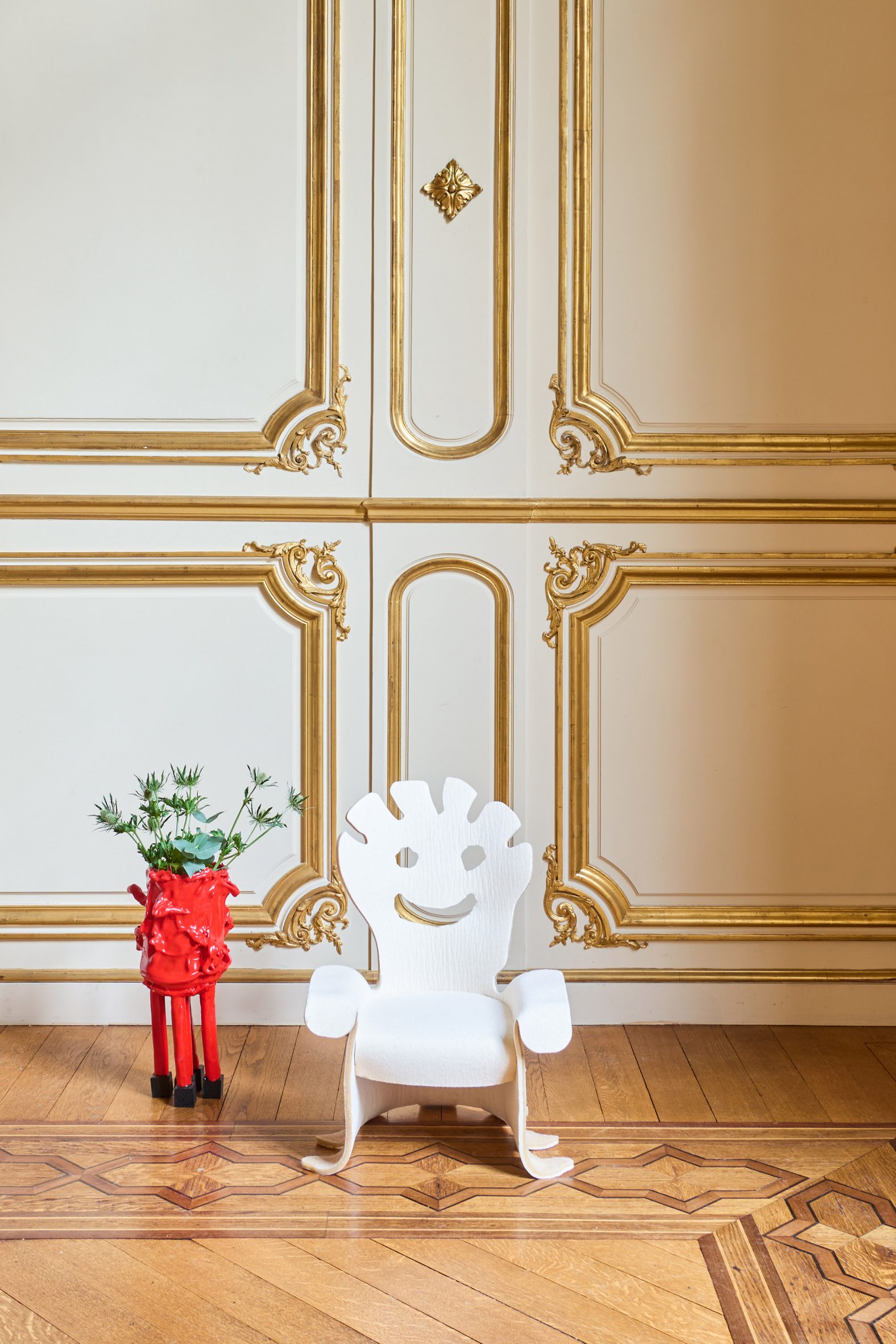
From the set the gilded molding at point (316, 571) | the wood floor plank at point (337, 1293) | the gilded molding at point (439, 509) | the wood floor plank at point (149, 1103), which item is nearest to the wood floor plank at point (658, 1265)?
the wood floor plank at point (337, 1293)

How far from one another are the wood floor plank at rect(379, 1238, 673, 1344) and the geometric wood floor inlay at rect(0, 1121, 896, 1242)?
0.05m

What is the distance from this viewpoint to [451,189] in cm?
265

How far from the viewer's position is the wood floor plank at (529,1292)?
5.16ft

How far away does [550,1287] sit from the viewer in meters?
1.67

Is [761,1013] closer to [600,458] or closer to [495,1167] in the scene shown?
[495,1167]

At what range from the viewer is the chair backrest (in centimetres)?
227

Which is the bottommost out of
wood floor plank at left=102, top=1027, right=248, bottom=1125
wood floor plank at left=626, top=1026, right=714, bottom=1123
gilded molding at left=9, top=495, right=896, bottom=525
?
wood floor plank at left=626, top=1026, right=714, bottom=1123

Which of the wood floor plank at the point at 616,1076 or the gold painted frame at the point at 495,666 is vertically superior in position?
the gold painted frame at the point at 495,666

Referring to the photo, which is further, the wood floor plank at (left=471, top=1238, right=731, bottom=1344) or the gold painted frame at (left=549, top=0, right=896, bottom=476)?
the gold painted frame at (left=549, top=0, right=896, bottom=476)

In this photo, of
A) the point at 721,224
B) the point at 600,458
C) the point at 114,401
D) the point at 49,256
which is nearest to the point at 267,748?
the point at 114,401

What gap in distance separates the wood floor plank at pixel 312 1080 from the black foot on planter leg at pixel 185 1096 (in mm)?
184

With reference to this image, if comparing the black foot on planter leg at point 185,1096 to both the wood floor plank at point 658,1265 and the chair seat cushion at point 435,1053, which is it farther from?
the wood floor plank at point 658,1265

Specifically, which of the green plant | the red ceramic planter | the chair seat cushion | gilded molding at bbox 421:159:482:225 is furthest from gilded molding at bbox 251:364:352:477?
the chair seat cushion

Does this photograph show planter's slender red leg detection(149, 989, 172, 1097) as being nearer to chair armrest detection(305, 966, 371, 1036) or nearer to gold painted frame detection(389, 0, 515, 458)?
chair armrest detection(305, 966, 371, 1036)
